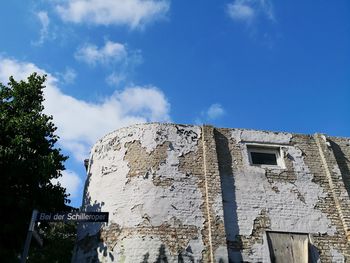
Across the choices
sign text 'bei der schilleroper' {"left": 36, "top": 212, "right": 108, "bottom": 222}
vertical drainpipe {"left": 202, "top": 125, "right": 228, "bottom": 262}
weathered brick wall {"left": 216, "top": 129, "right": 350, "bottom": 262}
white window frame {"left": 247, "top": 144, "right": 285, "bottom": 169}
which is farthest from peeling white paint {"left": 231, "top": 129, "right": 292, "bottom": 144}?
sign text 'bei der schilleroper' {"left": 36, "top": 212, "right": 108, "bottom": 222}

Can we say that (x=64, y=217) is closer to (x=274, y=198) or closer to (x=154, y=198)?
(x=154, y=198)

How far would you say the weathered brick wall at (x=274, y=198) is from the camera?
33.7 ft

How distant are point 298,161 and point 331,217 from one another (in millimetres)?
1958

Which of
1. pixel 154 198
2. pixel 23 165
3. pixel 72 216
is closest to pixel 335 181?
pixel 154 198

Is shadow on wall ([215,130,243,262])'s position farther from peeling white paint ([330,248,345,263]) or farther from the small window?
peeling white paint ([330,248,345,263])

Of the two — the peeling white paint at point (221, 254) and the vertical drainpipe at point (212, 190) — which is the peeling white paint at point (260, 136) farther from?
the peeling white paint at point (221, 254)

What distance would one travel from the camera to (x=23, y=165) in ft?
33.0

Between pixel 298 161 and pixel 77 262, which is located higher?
pixel 298 161

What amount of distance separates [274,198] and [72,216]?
5.99 meters

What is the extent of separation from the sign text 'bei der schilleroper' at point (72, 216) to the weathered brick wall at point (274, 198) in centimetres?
391

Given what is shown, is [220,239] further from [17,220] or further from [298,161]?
[17,220]

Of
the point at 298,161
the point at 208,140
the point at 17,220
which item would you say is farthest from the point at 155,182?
the point at 298,161

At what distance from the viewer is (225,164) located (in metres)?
11.5

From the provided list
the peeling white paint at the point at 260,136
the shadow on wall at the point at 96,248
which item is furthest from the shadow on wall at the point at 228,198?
the shadow on wall at the point at 96,248
